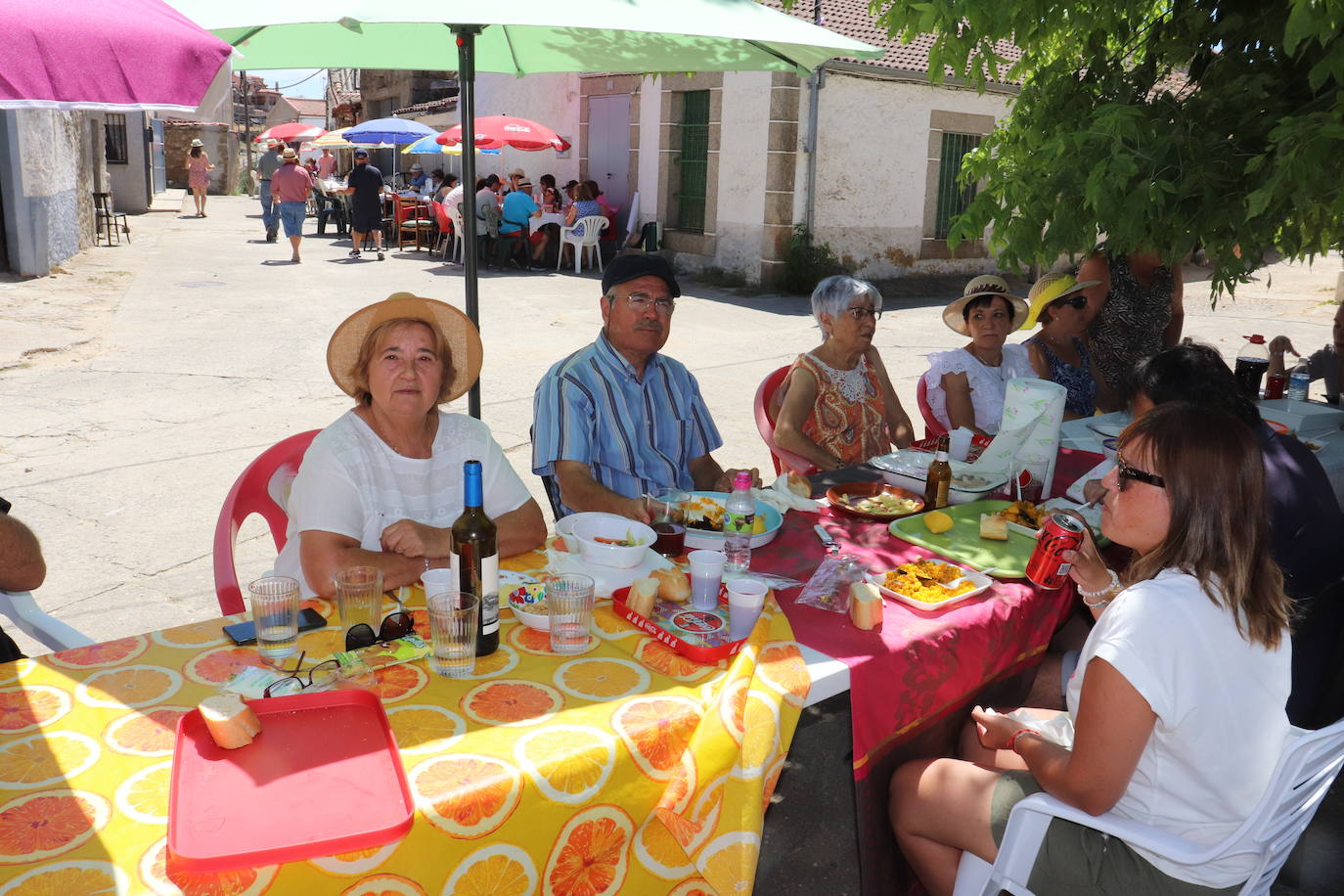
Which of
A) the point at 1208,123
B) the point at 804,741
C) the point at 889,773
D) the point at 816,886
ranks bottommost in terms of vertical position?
the point at 816,886

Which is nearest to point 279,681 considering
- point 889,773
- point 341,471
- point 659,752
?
point 659,752

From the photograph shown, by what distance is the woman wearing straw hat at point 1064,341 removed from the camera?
194 inches

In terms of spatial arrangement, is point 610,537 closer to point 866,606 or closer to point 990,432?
point 866,606

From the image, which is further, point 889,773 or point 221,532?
point 221,532

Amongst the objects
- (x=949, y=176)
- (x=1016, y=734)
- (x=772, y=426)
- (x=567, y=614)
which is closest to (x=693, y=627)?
(x=567, y=614)

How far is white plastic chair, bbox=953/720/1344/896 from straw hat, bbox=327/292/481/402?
1.95m

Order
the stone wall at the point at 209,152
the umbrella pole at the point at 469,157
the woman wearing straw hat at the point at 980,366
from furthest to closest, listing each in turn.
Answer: the stone wall at the point at 209,152 < the woman wearing straw hat at the point at 980,366 < the umbrella pole at the point at 469,157

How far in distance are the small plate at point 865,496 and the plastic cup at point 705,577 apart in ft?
2.86

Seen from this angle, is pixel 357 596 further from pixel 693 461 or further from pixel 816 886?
pixel 693 461

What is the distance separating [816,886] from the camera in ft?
9.20

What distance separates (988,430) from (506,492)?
8.37 feet

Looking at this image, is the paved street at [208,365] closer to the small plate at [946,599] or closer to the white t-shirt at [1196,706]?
the small plate at [946,599]

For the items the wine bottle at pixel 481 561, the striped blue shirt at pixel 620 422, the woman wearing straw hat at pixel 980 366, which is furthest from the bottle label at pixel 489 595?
the woman wearing straw hat at pixel 980 366

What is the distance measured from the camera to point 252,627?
6.97ft
